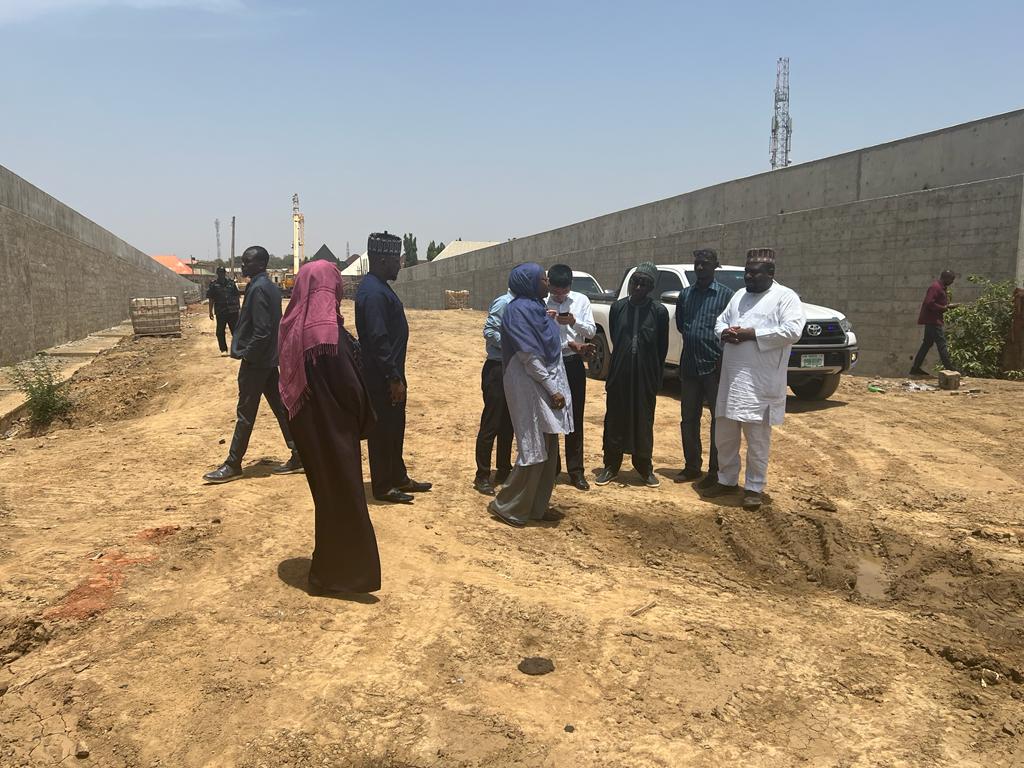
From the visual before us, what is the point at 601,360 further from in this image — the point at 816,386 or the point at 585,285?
the point at 585,285

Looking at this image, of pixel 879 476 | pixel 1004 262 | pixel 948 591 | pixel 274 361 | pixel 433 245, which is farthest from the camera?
pixel 433 245

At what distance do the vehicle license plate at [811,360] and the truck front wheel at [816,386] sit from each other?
0.28 m

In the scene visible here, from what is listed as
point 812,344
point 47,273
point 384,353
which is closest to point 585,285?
point 812,344

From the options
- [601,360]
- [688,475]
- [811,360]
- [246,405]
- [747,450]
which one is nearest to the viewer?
[747,450]

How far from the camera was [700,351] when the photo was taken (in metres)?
5.59

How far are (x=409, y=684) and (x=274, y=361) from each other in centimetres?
332

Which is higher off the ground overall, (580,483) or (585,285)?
(585,285)

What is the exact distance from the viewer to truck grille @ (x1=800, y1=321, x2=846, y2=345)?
8641 mm

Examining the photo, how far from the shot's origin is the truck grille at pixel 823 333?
8.64 m

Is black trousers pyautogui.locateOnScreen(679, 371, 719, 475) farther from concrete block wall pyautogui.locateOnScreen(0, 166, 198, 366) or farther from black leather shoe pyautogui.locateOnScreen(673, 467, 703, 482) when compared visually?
concrete block wall pyautogui.locateOnScreen(0, 166, 198, 366)

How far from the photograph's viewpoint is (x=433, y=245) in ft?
274

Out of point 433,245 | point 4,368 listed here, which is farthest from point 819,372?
point 433,245

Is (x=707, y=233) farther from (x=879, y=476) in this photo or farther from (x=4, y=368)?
(x=4, y=368)

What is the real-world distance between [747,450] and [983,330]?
7.33 metres
